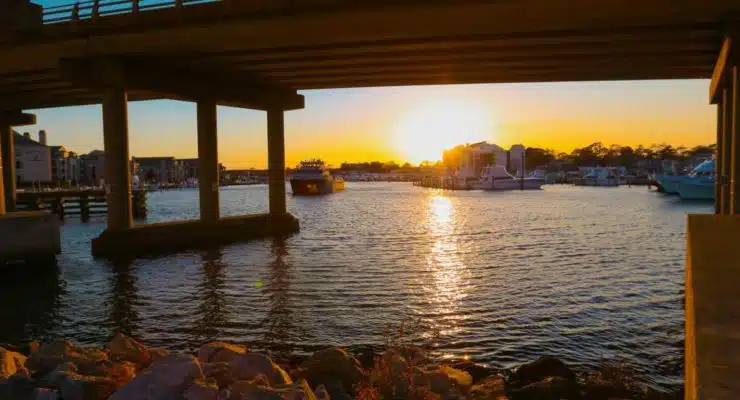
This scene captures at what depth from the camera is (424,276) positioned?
699 inches

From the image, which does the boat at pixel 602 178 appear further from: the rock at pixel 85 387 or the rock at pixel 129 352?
the rock at pixel 85 387

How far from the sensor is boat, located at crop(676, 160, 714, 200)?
250ft

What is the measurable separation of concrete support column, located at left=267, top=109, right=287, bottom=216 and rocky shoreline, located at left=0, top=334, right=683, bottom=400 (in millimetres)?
24715

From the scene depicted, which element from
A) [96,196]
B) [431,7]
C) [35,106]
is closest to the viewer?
[431,7]

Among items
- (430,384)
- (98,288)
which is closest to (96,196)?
(98,288)

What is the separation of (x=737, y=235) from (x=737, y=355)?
6.28 m

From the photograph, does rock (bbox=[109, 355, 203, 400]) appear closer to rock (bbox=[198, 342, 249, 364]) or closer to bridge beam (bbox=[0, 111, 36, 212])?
rock (bbox=[198, 342, 249, 364])

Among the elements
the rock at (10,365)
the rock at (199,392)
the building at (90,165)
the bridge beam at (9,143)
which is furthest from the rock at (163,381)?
the building at (90,165)

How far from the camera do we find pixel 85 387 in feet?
20.0

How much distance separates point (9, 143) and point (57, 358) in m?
43.7

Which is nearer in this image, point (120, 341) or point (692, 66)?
point (120, 341)

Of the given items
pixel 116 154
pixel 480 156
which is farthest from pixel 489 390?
pixel 480 156

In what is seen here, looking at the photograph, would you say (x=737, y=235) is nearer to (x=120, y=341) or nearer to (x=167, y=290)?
(x=120, y=341)

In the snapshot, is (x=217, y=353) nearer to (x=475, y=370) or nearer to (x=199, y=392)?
(x=199, y=392)
